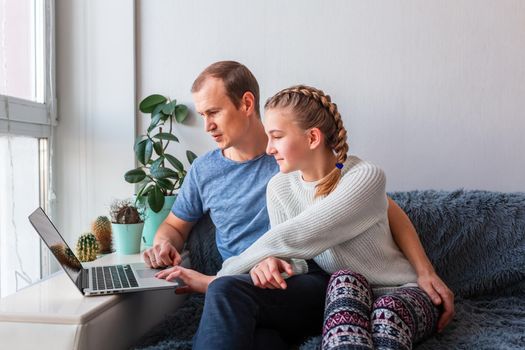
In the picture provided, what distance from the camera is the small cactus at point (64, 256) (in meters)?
1.15

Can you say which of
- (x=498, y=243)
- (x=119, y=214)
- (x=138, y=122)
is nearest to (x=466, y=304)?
(x=498, y=243)

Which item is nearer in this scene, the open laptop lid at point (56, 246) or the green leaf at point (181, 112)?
the open laptop lid at point (56, 246)

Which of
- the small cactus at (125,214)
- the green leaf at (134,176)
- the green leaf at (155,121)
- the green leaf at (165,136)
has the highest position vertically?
the green leaf at (155,121)

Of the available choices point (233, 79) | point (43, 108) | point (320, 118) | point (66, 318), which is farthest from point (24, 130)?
point (320, 118)

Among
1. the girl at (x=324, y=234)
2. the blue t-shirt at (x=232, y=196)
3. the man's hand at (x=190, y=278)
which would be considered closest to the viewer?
the girl at (x=324, y=234)

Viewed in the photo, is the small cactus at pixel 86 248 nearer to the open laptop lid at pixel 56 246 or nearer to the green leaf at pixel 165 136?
the open laptop lid at pixel 56 246

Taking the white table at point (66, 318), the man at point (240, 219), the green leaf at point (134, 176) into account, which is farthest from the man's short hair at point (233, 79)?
the white table at point (66, 318)

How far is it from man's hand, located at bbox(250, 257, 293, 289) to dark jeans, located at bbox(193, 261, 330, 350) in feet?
0.06

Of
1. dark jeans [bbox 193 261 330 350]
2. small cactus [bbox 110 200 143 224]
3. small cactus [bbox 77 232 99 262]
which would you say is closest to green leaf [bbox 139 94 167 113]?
small cactus [bbox 110 200 143 224]

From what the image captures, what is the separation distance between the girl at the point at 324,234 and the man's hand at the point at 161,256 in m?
0.15

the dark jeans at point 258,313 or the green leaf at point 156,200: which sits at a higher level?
the green leaf at point 156,200

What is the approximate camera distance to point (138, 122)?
2027 millimetres

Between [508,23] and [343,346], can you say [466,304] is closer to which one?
[343,346]

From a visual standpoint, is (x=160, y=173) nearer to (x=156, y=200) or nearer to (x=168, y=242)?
(x=156, y=200)
